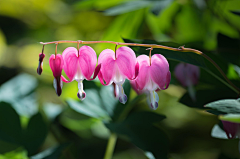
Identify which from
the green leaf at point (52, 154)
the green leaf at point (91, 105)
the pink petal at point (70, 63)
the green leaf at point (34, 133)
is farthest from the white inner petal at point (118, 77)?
the green leaf at point (34, 133)

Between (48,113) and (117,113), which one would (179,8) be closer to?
(117,113)

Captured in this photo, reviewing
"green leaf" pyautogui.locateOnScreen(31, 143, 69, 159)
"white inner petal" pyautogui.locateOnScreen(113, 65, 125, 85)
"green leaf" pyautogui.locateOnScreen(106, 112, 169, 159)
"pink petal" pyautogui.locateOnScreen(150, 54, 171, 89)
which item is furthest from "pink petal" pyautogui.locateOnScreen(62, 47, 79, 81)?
"green leaf" pyautogui.locateOnScreen(31, 143, 69, 159)

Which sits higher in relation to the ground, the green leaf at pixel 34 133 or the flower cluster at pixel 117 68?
the flower cluster at pixel 117 68

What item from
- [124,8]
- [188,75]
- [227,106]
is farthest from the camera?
[124,8]

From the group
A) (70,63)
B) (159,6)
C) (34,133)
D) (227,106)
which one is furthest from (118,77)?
(34,133)

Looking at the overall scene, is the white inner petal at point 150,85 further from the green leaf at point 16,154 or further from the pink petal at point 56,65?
the green leaf at point 16,154

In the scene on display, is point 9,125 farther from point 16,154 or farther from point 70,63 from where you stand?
point 70,63

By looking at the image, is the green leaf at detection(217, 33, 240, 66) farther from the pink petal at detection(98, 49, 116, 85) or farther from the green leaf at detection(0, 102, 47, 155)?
the green leaf at detection(0, 102, 47, 155)
